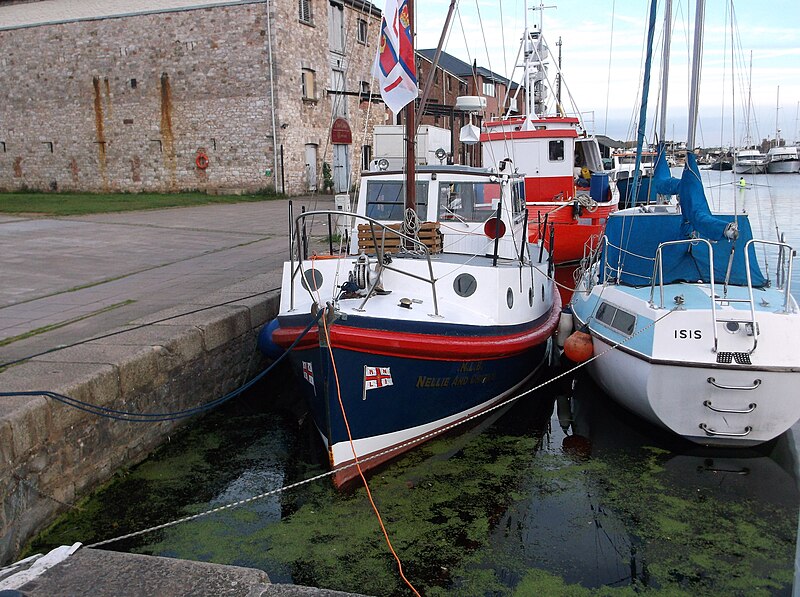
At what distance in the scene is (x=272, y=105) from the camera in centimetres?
2417

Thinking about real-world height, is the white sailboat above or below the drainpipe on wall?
below

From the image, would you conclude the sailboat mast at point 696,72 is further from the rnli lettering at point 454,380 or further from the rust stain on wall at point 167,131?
the rust stain on wall at point 167,131

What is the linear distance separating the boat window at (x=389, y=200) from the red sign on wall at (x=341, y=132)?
19390mm

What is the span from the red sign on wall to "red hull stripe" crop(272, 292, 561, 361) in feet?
69.3

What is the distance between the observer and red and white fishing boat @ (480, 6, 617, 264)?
1345 cm

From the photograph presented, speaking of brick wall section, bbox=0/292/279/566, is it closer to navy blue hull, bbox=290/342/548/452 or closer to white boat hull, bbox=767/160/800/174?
navy blue hull, bbox=290/342/548/452

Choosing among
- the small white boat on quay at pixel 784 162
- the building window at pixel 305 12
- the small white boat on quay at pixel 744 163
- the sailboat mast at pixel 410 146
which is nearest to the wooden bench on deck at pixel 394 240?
the sailboat mast at pixel 410 146

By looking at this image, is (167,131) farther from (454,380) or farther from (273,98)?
(454,380)

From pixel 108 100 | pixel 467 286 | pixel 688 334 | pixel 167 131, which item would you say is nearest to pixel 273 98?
pixel 167 131

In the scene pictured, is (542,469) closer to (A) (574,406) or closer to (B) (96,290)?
(A) (574,406)

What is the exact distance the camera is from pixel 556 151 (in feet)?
49.8

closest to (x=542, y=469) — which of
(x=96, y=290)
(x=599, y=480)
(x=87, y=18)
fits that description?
(x=599, y=480)

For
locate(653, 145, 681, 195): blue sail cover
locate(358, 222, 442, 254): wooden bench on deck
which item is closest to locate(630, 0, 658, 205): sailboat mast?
locate(653, 145, 681, 195): blue sail cover

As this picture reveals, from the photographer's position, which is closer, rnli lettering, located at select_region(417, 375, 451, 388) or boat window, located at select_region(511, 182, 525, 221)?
rnli lettering, located at select_region(417, 375, 451, 388)
